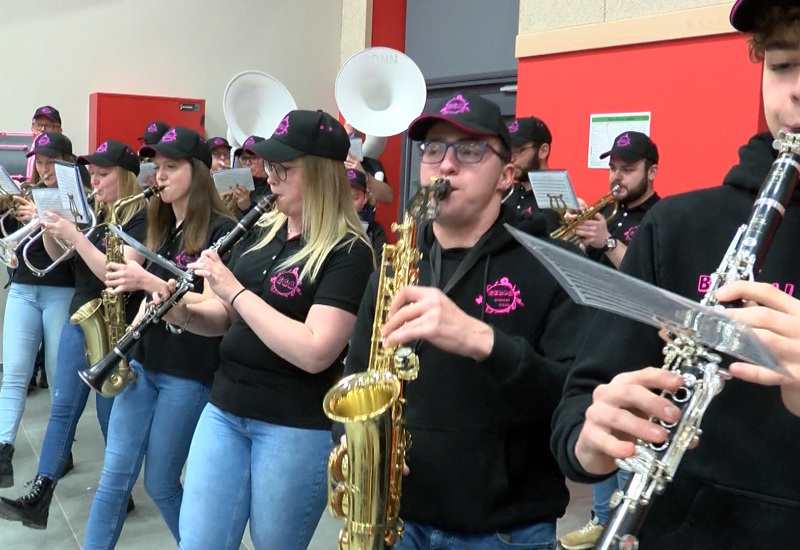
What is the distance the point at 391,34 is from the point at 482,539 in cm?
748

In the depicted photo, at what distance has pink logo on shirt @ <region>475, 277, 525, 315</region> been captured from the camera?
6.36 feet

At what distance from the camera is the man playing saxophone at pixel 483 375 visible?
1846 millimetres

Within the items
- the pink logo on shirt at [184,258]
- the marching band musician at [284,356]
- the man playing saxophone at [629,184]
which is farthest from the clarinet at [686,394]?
the man playing saxophone at [629,184]

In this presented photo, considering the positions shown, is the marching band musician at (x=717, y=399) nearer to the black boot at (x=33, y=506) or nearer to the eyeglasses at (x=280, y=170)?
the eyeglasses at (x=280, y=170)

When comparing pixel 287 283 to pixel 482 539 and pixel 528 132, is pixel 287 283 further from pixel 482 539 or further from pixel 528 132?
pixel 528 132

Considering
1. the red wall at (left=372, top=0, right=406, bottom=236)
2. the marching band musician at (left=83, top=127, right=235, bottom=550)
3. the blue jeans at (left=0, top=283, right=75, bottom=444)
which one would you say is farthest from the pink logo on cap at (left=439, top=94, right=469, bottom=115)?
the red wall at (left=372, top=0, right=406, bottom=236)

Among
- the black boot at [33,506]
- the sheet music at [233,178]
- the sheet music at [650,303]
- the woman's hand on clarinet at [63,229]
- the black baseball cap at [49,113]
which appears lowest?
the black boot at [33,506]

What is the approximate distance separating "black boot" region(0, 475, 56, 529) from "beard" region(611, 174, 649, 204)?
3.55 meters

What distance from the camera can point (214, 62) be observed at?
842 centimetres

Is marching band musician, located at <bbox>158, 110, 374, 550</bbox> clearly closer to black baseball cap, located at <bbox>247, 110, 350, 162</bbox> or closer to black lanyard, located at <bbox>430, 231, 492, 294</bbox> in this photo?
black baseball cap, located at <bbox>247, 110, 350, 162</bbox>

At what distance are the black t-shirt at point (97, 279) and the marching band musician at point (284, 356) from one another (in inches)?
55.2

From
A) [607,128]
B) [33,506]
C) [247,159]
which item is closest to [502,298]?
[33,506]

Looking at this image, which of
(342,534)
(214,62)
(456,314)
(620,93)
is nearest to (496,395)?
(456,314)

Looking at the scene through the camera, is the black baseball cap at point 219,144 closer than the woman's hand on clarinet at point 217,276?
No
